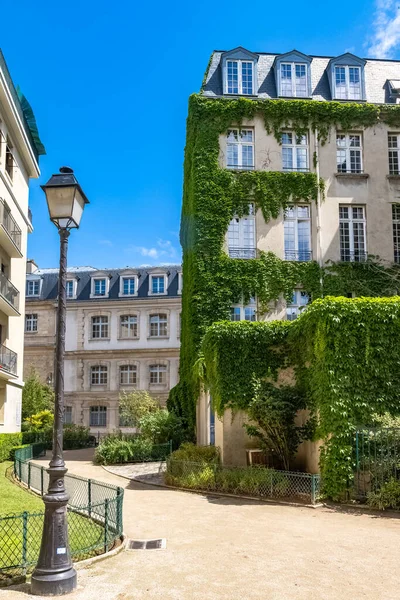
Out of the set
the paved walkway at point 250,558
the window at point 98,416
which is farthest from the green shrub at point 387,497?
the window at point 98,416

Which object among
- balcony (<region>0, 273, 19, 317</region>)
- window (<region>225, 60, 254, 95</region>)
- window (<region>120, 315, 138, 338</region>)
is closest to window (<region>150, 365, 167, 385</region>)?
window (<region>120, 315, 138, 338</region>)

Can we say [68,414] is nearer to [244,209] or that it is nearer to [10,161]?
[10,161]

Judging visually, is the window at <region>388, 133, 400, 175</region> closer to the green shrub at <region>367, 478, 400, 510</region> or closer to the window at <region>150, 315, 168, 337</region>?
the green shrub at <region>367, 478, 400, 510</region>

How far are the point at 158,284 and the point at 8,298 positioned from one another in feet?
66.8

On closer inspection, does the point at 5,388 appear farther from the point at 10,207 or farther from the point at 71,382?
the point at 71,382

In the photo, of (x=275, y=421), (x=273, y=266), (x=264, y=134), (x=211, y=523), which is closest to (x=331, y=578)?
(x=211, y=523)

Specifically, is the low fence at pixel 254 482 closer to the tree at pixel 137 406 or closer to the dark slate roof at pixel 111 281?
the tree at pixel 137 406

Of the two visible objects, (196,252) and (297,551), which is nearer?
(297,551)

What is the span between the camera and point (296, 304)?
84.0ft

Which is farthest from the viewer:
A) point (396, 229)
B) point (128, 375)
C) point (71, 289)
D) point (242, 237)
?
point (71, 289)

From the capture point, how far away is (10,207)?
2977 cm

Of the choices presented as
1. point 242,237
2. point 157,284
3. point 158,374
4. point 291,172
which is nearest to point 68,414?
point 158,374

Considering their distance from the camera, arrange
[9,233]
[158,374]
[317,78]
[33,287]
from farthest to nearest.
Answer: [33,287] → [158,374] → [9,233] → [317,78]

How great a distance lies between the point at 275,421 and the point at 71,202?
9.56 metres
